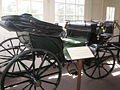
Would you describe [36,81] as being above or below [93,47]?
below

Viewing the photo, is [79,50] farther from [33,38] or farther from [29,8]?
[29,8]

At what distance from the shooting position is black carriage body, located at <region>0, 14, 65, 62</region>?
2373 millimetres

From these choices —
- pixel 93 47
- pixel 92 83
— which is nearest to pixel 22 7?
pixel 93 47

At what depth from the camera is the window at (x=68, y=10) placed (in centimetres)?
448

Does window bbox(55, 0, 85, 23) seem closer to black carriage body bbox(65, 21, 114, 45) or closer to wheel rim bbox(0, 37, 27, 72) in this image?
black carriage body bbox(65, 21, 114, 45)

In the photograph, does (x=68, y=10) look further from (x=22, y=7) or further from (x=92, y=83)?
(x=92, y=83)

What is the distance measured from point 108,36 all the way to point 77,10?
1.25 meters

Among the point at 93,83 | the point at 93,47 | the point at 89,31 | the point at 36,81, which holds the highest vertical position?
the point at 89,31

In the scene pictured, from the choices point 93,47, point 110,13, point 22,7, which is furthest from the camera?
point 110,13

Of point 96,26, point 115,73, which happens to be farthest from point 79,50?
point 115,73

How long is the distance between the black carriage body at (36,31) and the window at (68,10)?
1881 millimetres

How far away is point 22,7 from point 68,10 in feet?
4.22

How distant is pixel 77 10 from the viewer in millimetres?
4867

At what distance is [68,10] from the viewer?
4.67 m
